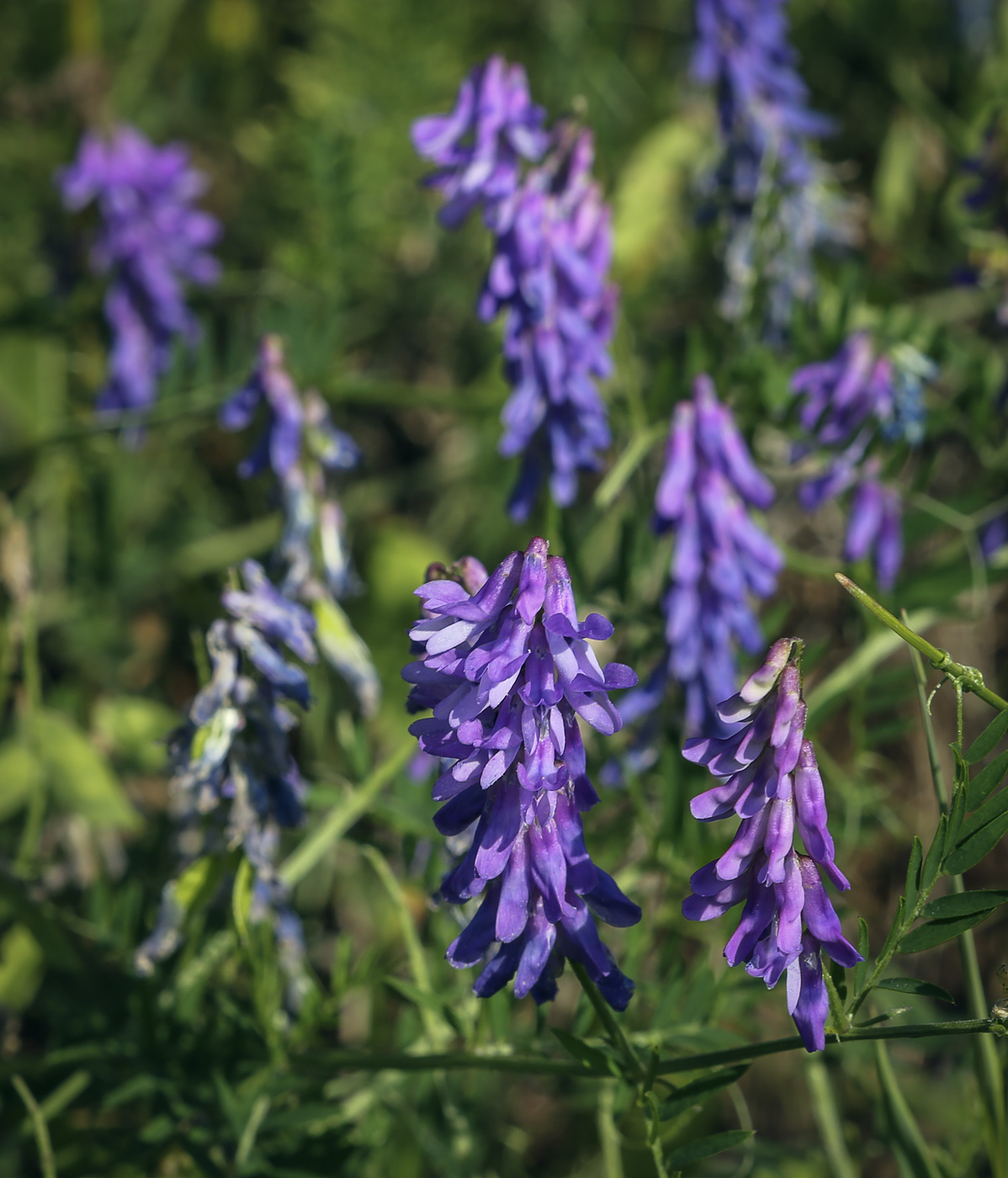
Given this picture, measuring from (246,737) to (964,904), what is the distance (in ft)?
3.22

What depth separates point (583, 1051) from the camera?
4.02 ft

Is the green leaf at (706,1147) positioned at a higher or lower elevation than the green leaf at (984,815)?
lower

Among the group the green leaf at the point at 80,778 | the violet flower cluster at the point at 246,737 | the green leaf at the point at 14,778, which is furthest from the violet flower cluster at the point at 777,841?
the green leaf at the point at 14,778

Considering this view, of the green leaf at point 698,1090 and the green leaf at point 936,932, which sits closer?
the green leaf at point 936,932

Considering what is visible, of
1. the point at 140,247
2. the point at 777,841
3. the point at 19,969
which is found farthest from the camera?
the point at 140,247

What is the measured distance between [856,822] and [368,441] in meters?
2.18

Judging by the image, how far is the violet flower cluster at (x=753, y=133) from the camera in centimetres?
259

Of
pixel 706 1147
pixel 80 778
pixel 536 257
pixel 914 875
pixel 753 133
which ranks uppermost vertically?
pixel 753 133

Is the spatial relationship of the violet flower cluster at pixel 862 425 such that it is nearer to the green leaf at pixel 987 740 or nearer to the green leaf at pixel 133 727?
the green leaf at pixel 987 740

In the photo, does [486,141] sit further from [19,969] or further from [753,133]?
[19,969]

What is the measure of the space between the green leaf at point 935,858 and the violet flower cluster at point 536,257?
3.55ft

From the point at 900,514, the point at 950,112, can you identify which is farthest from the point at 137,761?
the point at 950,112

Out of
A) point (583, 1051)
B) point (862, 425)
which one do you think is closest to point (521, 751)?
point (583, 1051)

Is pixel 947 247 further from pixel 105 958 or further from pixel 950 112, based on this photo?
pixel 105 958
